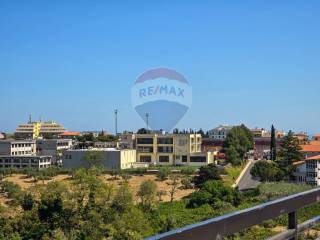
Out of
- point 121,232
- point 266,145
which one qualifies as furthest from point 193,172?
point 266,145

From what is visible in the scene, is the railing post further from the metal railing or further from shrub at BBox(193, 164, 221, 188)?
shrub at BBox(193, 164, 221, 188)

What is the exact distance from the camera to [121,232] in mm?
12930

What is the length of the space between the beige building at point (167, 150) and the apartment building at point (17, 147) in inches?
463

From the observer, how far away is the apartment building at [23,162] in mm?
39375

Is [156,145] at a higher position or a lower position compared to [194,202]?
higher

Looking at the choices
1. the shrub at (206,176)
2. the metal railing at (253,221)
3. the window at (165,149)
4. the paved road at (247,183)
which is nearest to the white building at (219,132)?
the window at (165,149)

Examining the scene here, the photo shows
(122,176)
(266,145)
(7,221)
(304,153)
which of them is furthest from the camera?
(266,145)

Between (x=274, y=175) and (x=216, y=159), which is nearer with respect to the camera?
(x=274, y=175)

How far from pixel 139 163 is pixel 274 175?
45.9ft

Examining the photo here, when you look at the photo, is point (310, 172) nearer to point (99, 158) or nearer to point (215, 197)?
point (215, 197)

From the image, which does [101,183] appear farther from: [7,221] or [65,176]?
[65,176]

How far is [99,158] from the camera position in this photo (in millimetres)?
36906

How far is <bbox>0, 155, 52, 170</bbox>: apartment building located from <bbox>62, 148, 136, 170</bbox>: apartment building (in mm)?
2451

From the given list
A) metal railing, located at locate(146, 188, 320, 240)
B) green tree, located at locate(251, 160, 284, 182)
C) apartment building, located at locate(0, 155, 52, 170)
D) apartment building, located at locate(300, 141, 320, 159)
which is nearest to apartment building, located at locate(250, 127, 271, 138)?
apartment building, located at locate(300, 141, 320, 159)
